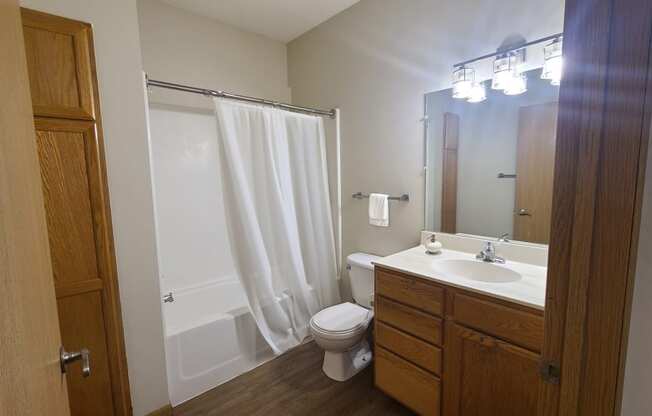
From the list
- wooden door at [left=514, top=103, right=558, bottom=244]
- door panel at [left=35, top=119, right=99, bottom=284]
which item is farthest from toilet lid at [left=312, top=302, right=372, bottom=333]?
door panel at [left=35, top=119, right=99, bottom=284]

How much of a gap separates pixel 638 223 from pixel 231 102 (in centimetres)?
197

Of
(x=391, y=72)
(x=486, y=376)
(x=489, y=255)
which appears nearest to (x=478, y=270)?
(x=489, y=255)

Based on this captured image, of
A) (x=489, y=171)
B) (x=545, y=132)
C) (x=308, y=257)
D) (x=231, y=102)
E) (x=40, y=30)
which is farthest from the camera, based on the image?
(x=308, y=257)

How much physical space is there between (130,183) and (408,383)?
1.82 meters

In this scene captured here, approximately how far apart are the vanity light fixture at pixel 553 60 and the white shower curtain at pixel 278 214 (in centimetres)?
150

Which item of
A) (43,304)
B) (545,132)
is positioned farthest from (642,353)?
(545,132)

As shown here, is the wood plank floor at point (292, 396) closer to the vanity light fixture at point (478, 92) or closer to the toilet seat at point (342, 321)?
the toilet seat at point (342, 321)

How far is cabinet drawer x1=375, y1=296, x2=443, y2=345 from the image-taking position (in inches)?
59.1

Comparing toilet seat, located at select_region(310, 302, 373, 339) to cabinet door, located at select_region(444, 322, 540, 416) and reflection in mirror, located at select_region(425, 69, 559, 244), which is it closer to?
cabinet door, located at select_region(444, 322, 540, 416)

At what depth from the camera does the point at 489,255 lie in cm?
169

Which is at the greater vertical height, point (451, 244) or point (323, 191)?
point (323, 191)

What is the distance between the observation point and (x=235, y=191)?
1.98 m

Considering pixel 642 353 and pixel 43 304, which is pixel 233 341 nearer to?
pixel 43 304

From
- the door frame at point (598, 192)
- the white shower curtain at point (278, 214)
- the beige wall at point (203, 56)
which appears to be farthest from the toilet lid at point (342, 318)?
the beige wall at point (203, 56)
